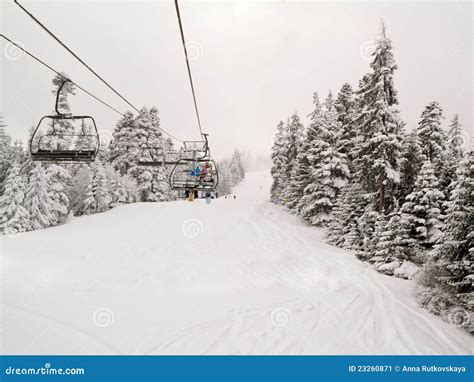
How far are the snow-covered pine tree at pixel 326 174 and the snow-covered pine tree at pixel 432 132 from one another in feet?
21.7

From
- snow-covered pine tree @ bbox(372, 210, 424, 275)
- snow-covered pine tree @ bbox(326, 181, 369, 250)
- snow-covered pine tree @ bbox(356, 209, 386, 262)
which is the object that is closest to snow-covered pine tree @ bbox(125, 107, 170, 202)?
snow-covered pine tree @ bbox(326, 181, 369, 250)

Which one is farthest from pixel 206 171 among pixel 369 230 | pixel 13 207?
pixel 13 207

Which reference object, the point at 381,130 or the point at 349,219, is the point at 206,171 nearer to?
the point at 381,130

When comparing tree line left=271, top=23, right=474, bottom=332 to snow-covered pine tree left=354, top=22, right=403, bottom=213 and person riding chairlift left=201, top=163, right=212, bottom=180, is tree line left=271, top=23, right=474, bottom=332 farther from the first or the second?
person riding chairlift left=201, top=163, right=212, bottom=180

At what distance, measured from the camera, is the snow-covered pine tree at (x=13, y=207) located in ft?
90.5

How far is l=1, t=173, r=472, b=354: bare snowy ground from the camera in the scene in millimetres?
9039

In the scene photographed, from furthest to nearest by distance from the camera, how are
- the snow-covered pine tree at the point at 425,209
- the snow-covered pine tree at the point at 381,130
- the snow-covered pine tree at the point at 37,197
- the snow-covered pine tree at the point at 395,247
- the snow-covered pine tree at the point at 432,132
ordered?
the snow-covered pine tree at the point at 37,197 < the snow-covered pine tree at the point at 432,132 < the snow-covered pine tree at the point at 381,130 < the snow-covered pine tree at the point at 425,209 < the snow-covered pine tree at the point at 395,247

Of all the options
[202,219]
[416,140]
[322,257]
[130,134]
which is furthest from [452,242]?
[130,134]

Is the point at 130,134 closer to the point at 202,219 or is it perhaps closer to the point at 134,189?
the point at 134,189

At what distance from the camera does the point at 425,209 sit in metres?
15.9

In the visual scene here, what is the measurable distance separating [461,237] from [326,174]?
48.9ft

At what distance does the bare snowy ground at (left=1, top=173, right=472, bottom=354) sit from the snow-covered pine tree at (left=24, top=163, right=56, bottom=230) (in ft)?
25.2

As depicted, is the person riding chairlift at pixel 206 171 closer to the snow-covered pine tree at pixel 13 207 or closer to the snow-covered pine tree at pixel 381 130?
the snow-covered pine tree at pixel 381 130

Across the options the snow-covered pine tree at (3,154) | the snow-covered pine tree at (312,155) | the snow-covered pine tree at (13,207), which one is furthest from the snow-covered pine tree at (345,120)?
the snow-covered pine tree at (3,154)
